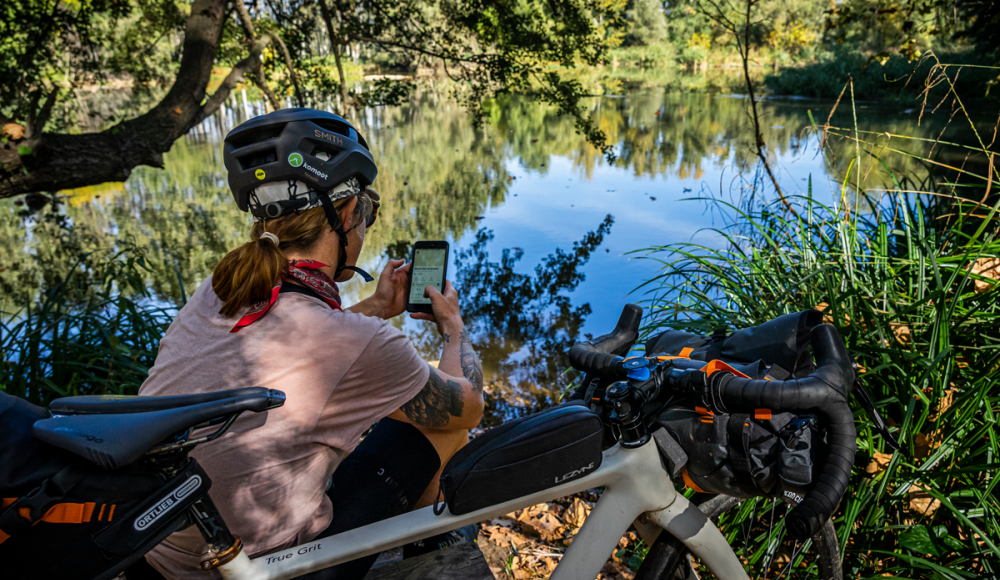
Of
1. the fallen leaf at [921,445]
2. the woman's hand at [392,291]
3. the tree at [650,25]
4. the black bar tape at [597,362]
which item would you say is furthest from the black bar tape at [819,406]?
the tree at [650,25]

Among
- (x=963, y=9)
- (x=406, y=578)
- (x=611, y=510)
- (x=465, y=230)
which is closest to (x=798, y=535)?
(x=611, y=510)

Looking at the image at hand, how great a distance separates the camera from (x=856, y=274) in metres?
3.03

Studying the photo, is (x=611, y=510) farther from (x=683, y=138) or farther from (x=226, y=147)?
(x=683, y=138)

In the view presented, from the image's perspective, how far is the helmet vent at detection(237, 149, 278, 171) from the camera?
5.57 ft

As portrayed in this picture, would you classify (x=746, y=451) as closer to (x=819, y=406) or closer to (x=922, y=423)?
(x=819, y=406)

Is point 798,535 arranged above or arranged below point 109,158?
below

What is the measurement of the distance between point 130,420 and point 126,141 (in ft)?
16.1

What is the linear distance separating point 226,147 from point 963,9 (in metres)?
17.0

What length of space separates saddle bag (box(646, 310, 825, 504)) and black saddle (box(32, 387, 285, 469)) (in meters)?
0.89

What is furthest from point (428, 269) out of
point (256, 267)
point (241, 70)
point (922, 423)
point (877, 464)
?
point (241, 70)

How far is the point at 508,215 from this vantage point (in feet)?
29.7

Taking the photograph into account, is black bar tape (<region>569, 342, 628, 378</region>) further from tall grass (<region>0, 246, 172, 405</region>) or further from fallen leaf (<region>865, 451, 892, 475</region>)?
tall grass (<region>0, 246, 172, 405</region>)

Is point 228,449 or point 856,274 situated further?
point 856,274

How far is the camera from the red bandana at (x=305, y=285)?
1412 millimetres
